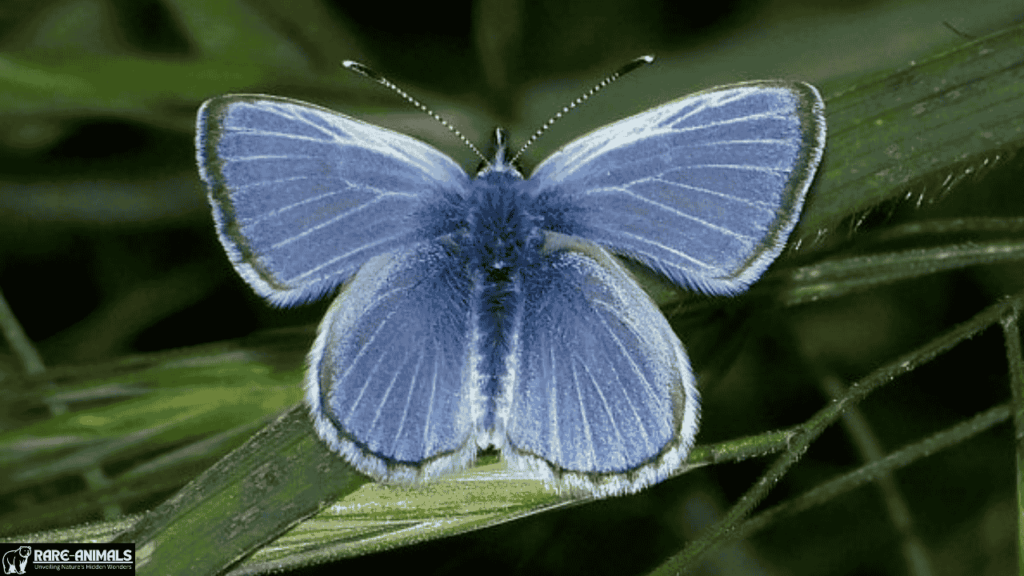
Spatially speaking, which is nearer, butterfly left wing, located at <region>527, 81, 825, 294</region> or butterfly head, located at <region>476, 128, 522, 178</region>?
butterfly left wing, located at <region>527, 81, 825, 294</region>

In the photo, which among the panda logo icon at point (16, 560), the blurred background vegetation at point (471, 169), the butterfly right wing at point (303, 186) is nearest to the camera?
the butterfly right wing at point (303, 186)

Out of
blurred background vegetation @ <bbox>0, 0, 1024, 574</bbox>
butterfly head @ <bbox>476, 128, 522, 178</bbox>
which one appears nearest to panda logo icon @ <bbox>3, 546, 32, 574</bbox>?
blurred background vegetation @ <bbox>0, 0, 1024, 574</bbox>

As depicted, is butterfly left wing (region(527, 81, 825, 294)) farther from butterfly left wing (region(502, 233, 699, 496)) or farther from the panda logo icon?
the panda logo icon

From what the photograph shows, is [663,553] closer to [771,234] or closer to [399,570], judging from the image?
[399,570]

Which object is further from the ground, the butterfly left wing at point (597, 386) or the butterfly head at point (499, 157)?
the butterfly head at point (499, 157)

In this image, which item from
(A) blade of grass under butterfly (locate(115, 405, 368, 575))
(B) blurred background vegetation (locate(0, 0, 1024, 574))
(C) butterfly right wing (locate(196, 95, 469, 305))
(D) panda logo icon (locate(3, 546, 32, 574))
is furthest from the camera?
(B) blurred background vegetation (locate(0, 0, 1024, 574))

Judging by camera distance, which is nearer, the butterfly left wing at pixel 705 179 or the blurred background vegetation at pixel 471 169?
the butterfly left wing at pixel 705 179

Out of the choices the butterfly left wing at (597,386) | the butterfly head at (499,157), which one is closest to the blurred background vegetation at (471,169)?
the butterfly head at (499,157)

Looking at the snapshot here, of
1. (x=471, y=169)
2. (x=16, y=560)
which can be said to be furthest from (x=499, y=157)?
(x=16, y=560)

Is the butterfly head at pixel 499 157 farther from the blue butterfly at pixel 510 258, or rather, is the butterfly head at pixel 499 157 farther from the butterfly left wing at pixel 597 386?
the butterfly left wing at pixel 597 386
